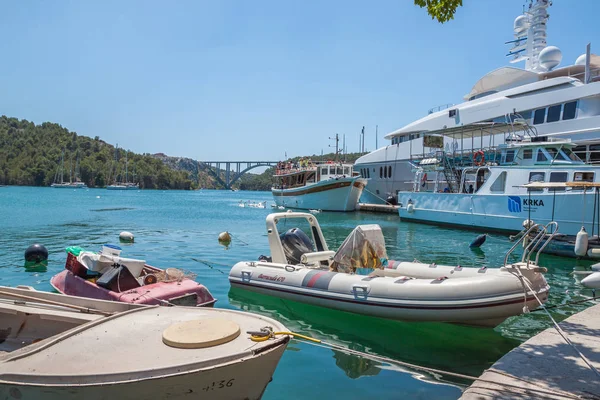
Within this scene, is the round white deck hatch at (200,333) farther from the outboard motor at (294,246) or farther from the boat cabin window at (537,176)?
the boat cabin window at (537,176)

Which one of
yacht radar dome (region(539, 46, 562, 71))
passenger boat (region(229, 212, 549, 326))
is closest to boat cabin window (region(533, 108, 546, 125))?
yacht radar dome (region(539, 46, 562, 71))

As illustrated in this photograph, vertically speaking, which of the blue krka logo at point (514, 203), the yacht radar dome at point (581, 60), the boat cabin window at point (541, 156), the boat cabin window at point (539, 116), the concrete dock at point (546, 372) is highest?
the yacht radar dome at point (581, 60)

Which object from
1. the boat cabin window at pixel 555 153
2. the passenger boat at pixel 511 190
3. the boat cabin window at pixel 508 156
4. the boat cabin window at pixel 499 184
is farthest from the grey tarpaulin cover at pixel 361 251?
the boat cabin window at pixel 508 156

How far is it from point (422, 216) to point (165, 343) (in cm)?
2582

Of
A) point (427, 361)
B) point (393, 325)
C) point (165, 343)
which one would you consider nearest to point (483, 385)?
point (427, 361)

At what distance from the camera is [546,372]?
461 cm

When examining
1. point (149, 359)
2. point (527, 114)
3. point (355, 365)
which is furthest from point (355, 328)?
point (527, 114)

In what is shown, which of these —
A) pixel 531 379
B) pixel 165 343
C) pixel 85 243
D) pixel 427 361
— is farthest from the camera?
pixel 85 243

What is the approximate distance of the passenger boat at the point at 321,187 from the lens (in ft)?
128

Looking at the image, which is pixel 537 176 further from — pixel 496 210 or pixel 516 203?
pixel 496 210

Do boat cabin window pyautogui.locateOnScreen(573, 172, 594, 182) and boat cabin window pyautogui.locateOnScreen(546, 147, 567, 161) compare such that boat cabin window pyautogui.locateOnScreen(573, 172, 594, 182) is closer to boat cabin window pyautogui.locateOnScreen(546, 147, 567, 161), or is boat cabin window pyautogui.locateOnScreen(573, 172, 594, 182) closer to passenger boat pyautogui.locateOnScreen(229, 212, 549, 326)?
boat cabin window pyautogui.locateOnScreen(546, 147, 567, 161)

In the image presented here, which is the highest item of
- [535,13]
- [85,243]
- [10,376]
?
[535,13]

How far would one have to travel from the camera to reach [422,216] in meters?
28.2

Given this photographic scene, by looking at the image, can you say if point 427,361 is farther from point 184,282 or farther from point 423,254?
point 423,254
